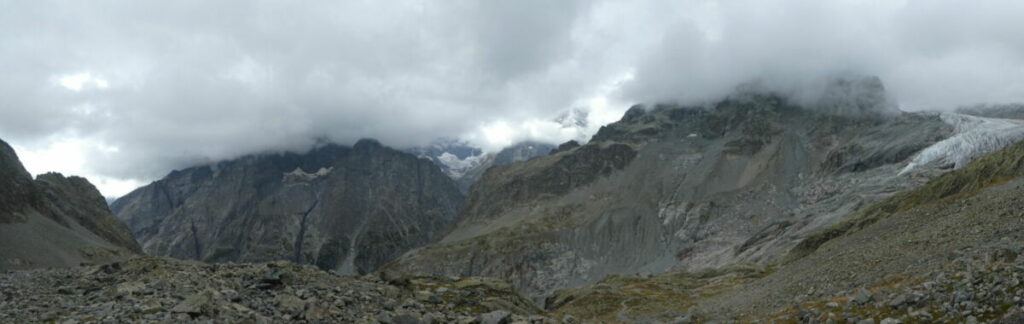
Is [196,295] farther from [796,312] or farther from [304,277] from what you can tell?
[796,312]

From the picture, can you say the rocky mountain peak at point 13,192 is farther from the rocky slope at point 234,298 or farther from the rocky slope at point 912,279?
the rocky slope at point 234,298

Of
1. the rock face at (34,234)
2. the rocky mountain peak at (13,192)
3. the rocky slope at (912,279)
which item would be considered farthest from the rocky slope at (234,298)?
the rocky mountain peak at (13,192)

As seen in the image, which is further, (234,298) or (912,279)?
(912,279)

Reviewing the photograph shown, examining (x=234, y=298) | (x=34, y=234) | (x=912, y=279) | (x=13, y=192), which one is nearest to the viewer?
(x=234, y=298)

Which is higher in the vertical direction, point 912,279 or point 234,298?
point 234,298

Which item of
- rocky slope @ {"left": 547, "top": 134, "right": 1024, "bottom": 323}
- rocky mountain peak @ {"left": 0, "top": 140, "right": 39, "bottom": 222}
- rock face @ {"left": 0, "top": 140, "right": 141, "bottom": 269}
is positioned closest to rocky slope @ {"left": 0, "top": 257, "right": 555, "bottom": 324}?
rocky slope @ {"left": 547, "top": 134, "right": 1024, "bottom": 323}

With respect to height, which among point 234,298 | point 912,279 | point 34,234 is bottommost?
point 912,279

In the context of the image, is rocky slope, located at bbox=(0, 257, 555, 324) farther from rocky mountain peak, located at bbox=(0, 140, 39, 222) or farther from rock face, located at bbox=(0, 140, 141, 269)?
rocky mountain peak, located at bbox=(0, 140, 39, 222)

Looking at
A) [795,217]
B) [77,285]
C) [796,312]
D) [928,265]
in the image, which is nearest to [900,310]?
[796,312]

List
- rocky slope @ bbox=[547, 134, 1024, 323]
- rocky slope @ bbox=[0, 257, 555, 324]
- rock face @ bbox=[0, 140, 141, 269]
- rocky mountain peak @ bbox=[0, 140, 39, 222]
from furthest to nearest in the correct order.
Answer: rocky mountain peak @ bbox=[0, 140, 39, 222]
rock face @ bbox=[0, 140, 141, 269]
rocky slope @ bbox=[547, 134, 1024, 323]
rocky slope @ bbox=[0, 257, 555, 324]

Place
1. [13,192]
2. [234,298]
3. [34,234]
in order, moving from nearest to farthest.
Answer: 1. [234,298]
2. [34,234]
3. [13,192]

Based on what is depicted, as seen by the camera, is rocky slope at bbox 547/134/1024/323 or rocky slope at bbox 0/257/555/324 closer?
rocky slope at bbox 0/257/555/324

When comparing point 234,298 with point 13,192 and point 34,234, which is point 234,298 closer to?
point 34,234

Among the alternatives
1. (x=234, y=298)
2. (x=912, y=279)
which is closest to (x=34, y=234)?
(x=234, y=298)
